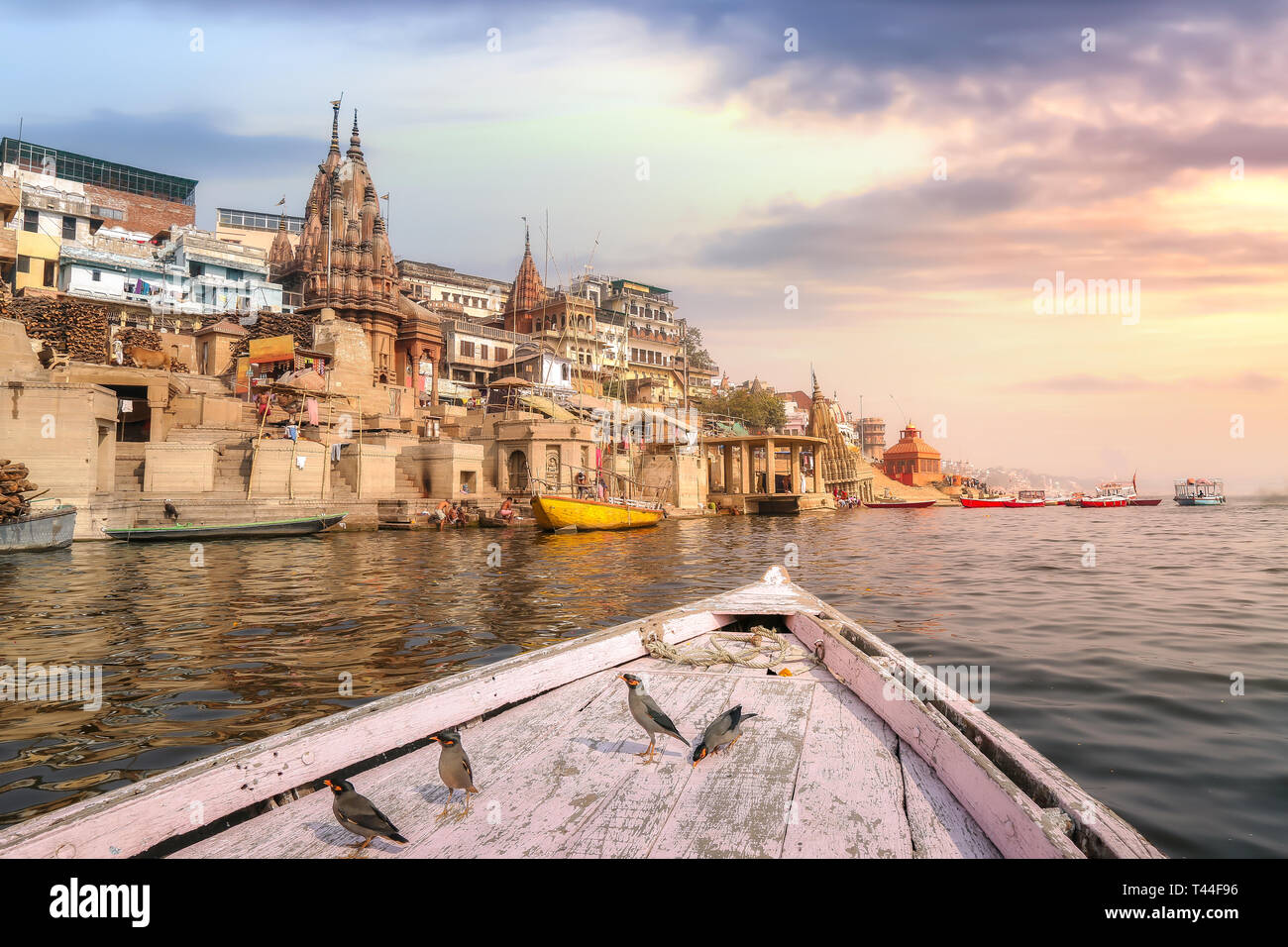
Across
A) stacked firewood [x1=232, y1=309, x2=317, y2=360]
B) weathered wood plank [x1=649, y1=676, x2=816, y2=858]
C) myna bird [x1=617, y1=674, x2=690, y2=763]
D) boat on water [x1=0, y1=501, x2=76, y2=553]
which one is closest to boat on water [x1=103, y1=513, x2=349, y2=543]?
boat on water [x1=0, y1=501, x2=76, y2=553]

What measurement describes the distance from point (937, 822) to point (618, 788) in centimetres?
148

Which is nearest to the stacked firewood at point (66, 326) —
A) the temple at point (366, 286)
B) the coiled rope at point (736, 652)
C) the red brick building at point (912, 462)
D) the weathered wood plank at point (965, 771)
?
the temple at point (366, 286)

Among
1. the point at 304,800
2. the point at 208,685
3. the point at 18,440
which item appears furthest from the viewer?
the point at 18,440

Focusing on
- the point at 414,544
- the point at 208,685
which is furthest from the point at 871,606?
the point at 414,544

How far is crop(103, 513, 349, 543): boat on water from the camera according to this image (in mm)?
25609

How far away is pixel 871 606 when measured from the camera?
13766 mm

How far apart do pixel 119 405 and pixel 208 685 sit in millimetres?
32722

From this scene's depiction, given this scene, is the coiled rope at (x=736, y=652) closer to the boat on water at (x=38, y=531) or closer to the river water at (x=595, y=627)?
the river water at (x=595, y=627)

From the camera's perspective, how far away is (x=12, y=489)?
22016 millimetres

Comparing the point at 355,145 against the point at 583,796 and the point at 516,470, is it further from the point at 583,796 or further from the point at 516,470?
the point at 583,796

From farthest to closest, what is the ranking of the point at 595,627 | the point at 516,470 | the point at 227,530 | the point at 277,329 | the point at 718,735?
the point at 277,329
the point at 516,470
the point at 227,530
the point at 595,627
the point at 718,735

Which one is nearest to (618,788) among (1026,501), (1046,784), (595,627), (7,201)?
(1046,784)

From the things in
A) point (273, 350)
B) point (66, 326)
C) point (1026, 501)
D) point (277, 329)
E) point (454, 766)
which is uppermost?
point (277, 329)
